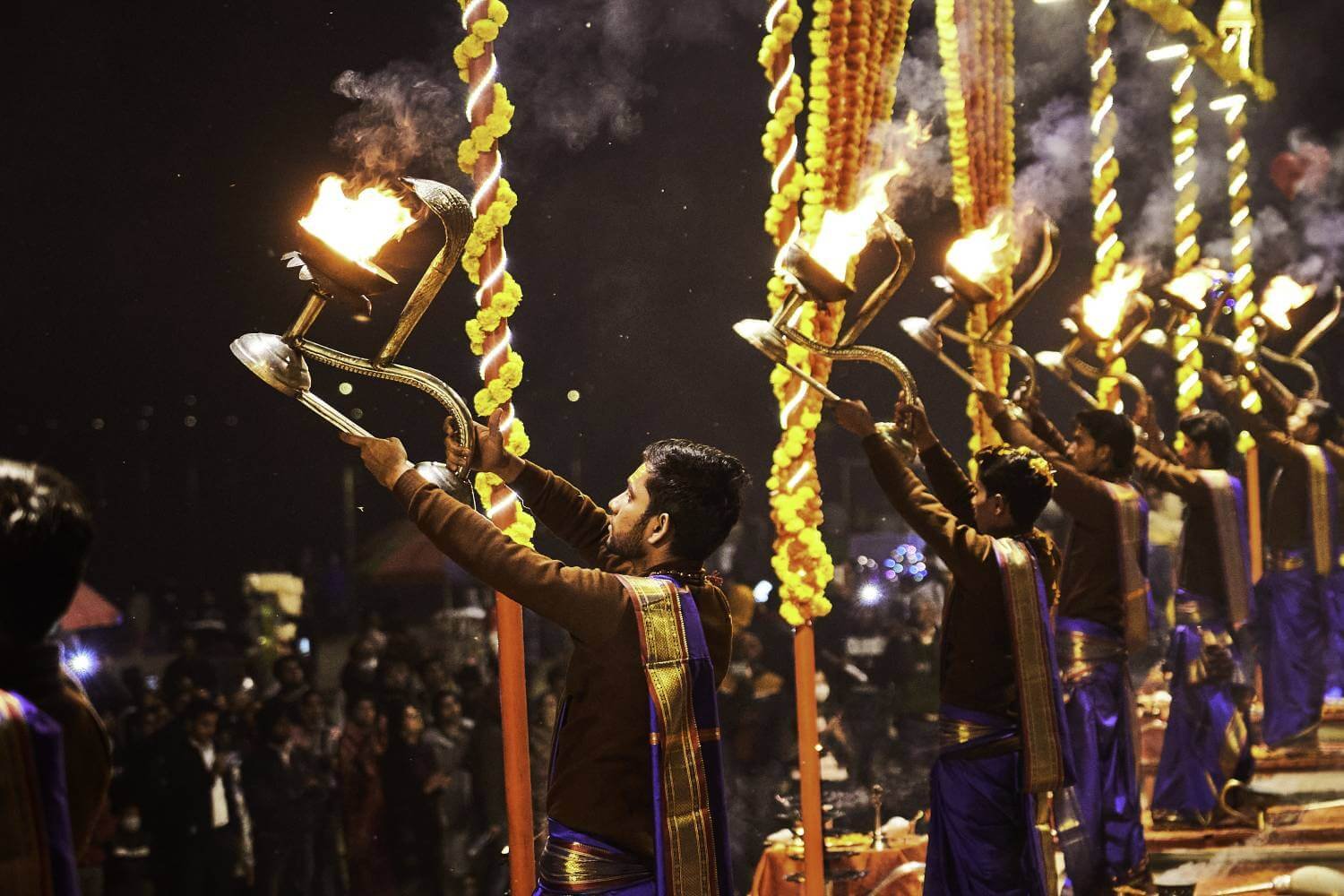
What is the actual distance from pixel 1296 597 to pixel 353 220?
22.6ft

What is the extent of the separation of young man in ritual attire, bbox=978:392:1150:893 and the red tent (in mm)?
4394

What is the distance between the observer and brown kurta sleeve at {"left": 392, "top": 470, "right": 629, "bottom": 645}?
2516mm

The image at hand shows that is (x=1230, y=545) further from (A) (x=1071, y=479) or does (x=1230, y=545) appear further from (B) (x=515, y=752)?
(B) (x=515, y=752)

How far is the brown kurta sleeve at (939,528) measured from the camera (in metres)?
3.76

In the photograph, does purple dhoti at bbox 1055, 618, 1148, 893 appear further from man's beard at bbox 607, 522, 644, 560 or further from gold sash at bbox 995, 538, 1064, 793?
man's beard at bbox 607, 522, 644, 560

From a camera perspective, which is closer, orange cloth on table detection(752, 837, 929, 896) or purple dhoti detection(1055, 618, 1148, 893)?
orange cloth on table detection(752, 837, 929, 896)

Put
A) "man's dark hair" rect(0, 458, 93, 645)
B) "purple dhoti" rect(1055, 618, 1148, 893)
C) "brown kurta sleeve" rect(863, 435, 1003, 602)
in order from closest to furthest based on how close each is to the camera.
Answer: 1. "man's dark hair" rect(0, 458, 93, 645)
2. "brown kurta sleeve" rect(863, 435, 1003, 602)
3. "purple dhoti" rect(1055, 618, 1148, 893)

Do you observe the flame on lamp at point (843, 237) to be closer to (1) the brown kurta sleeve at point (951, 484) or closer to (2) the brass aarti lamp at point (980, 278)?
(2) the brass aarti lamp at point (980, 278)

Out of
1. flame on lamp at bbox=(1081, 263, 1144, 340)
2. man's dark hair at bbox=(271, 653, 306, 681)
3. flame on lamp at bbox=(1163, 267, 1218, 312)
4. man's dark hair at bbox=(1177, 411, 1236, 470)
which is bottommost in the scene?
man's dark hair at bbox=(271, 653, 306, 681)

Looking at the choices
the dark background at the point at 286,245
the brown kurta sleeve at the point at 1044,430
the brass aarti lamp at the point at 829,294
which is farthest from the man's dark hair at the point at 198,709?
the brown kurta sleeve at the point at 1044,430

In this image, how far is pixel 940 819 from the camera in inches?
156

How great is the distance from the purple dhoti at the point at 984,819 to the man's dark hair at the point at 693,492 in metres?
1.53

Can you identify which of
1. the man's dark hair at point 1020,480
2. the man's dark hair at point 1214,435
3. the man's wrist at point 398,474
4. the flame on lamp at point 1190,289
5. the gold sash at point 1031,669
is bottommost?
the gold sash at point 1031,669

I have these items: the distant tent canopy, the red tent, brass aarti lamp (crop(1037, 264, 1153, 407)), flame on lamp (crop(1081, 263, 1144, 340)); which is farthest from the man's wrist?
the distant tent canopy
